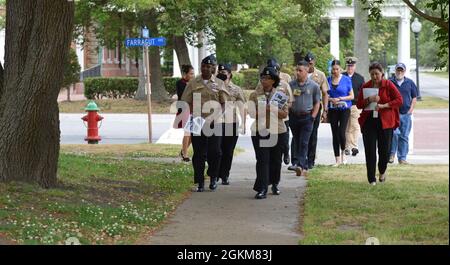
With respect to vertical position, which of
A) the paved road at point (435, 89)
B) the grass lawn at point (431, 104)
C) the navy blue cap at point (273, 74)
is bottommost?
the paved road at point (435, 89)

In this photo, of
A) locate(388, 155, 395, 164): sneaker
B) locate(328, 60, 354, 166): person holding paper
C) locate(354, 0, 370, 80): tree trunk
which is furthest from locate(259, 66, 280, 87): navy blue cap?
locate(354, 0, 370, 80): tree trunk

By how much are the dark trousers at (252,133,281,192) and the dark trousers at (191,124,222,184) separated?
84 centimetres

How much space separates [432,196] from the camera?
11.8 m

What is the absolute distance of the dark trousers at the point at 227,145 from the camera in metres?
13.6

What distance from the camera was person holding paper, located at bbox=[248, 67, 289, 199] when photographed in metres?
12.5

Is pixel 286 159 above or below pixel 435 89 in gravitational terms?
above

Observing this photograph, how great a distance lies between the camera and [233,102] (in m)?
13.5

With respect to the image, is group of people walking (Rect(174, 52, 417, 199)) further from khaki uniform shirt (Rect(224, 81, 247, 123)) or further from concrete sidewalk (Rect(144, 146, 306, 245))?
concrete sidewalk (Rect(144, 146, 306, 245))

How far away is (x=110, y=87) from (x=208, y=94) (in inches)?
1182

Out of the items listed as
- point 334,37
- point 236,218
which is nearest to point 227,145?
point 236,218

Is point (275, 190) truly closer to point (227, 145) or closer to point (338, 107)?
point (227, 145)

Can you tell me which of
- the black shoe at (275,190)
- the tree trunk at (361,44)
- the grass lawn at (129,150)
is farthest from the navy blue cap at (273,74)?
the tree trunk at (361,44)

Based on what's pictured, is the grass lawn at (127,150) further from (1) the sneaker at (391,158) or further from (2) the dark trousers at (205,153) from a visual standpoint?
(2) the dark trousers at (205,153)
